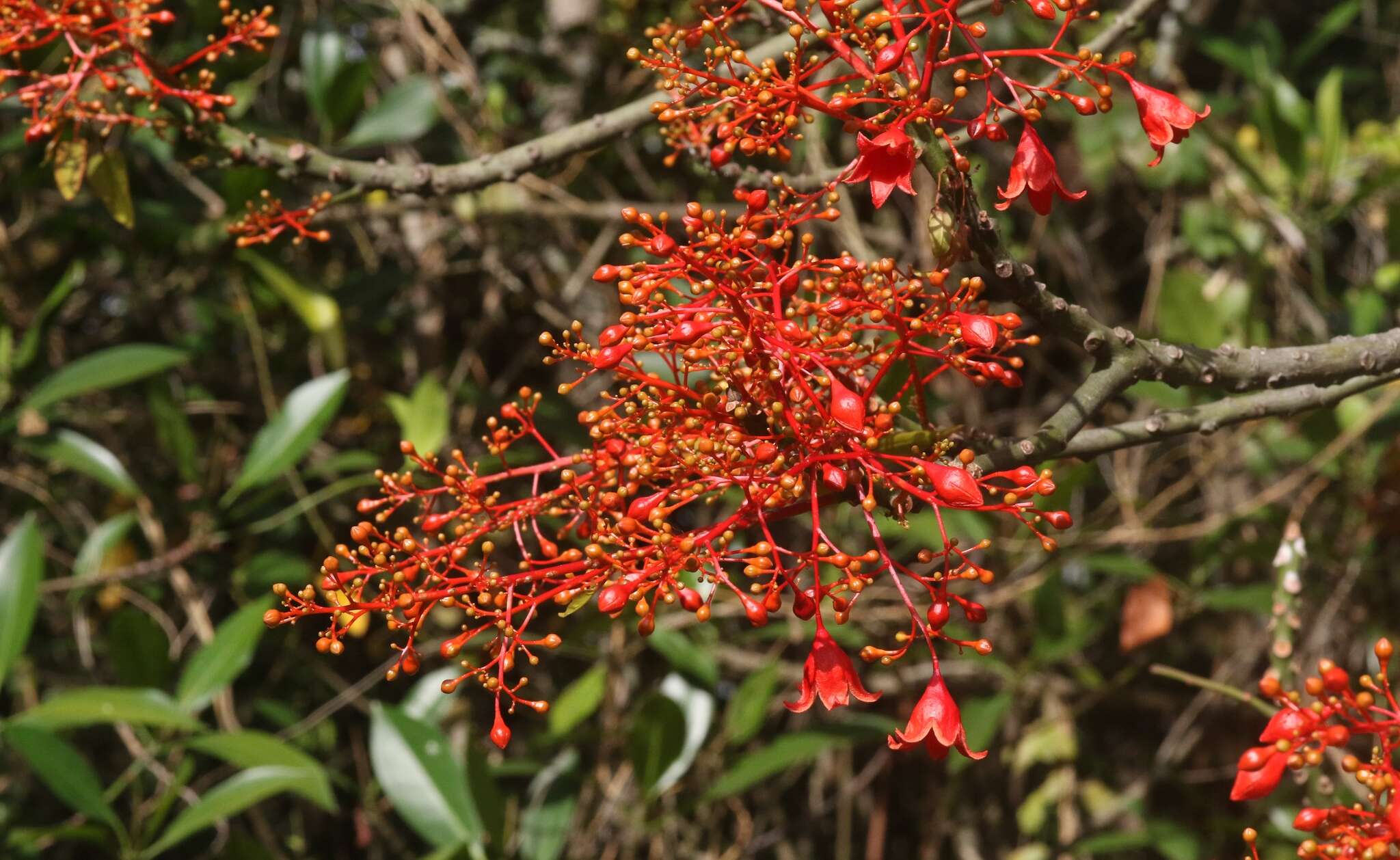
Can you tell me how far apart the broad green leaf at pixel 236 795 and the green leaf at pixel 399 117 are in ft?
4.05

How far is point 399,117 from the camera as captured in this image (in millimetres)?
2588

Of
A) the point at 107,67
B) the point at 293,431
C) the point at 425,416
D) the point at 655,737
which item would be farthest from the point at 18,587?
the point at 655,737

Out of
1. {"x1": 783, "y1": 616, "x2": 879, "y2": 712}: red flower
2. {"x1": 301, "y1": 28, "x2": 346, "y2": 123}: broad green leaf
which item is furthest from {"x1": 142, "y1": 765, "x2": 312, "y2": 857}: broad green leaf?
{"x1": 301, "y1": 28, "x2": 346, "y2": 123}: broad green leaf

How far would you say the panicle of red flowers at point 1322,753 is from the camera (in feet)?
3.30

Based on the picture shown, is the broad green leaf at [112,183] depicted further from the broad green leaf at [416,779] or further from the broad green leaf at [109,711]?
the broad green leaf at [416,779]

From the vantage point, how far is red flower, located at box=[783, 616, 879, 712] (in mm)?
1141

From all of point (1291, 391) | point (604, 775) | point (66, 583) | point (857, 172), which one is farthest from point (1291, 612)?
point (66, 583)

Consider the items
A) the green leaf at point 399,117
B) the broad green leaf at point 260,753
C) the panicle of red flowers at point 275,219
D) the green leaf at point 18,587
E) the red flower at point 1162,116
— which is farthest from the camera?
the green leaf at point 399,117

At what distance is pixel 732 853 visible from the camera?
260 centimetres

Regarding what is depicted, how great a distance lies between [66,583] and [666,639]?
117cm

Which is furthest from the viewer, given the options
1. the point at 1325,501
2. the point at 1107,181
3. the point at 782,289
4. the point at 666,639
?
the point at 1107,181

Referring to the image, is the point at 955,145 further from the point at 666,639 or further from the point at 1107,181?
the point at 1107,181

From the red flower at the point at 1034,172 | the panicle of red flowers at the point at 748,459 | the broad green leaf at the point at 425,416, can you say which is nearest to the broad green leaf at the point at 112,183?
the broad green leaf at the point at 425,416

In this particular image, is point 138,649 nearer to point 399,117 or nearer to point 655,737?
point 655,737
